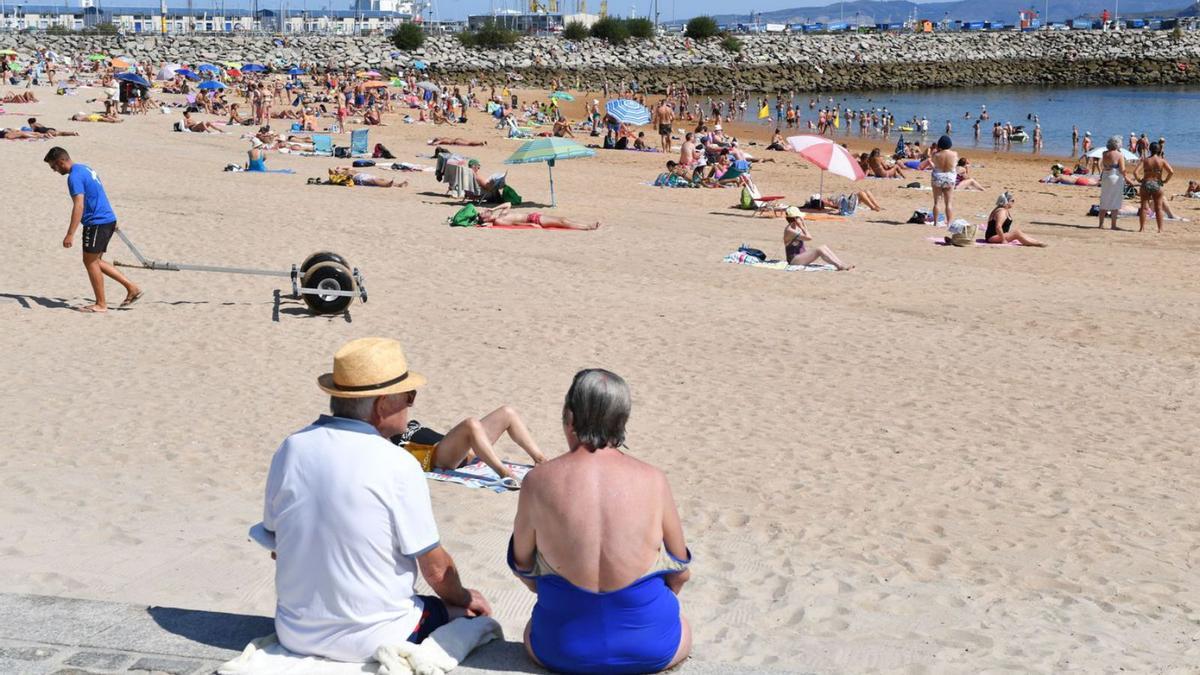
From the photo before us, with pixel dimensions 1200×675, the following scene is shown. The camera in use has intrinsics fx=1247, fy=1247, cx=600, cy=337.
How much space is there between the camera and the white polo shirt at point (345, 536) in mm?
3365

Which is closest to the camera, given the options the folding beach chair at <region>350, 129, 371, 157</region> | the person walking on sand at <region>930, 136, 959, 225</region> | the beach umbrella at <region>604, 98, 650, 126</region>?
the person walking on sand at <region>930, 136, 959, 225</region>

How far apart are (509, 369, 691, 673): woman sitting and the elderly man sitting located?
334 mm

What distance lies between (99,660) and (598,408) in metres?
1.54

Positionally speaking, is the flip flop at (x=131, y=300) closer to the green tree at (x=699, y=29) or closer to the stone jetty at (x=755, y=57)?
the stone jetty at (x=755, y=57)

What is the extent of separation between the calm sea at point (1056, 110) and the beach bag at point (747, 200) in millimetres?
18040

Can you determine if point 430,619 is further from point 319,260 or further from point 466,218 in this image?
point 466,218

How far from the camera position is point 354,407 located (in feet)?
11.7

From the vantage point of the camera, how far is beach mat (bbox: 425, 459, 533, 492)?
19.4 ft

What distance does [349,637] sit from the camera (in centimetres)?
345

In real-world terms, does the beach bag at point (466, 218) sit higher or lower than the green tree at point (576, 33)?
lower

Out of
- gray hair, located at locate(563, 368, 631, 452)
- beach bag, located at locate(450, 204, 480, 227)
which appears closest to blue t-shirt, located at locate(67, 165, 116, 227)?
beach bag, located at locate(450, 204, 480, 227)

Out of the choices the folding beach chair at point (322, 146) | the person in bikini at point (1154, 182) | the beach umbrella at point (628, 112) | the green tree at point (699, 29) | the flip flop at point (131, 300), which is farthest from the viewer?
the green tree at point (699, 29)

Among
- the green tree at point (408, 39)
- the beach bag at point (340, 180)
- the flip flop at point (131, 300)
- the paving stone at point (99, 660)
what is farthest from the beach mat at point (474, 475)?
the green tree at point (408, 39)

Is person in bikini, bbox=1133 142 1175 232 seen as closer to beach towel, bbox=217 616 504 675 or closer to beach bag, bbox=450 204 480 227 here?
beach bag, bbox=450 204 480 227
